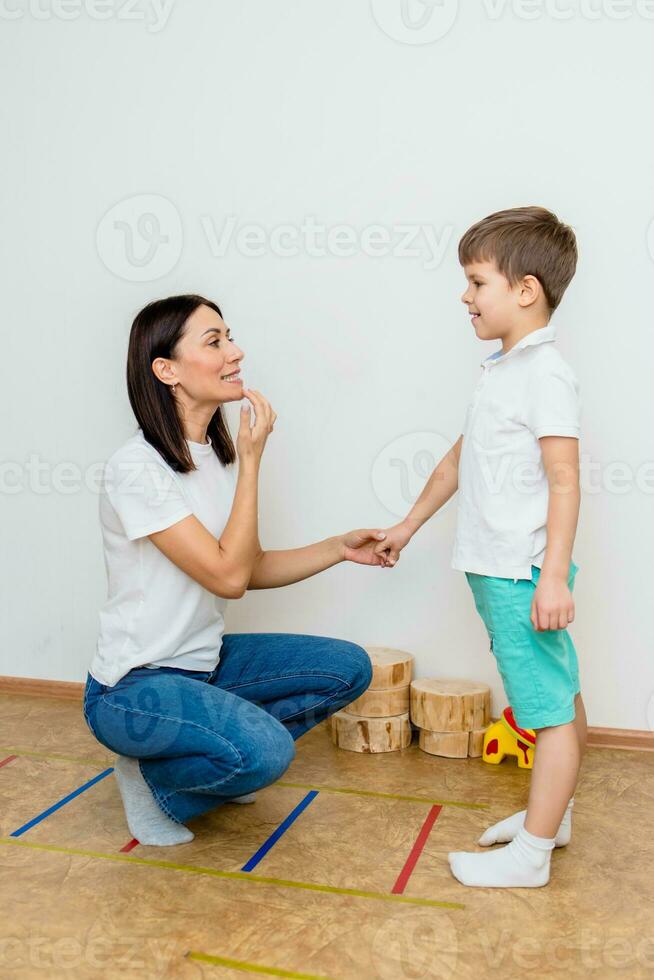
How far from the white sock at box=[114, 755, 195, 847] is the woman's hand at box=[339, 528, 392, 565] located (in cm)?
58

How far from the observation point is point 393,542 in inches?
75.8

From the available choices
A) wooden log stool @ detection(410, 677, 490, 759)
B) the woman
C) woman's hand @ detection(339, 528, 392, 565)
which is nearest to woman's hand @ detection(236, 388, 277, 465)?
the woman

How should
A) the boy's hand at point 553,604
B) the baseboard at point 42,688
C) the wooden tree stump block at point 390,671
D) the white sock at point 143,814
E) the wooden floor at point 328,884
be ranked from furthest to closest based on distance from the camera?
the baseboard at point 42,688 < the wooden tree stump block at point 390,671 < the white sock at point 143,814 < the boy's hand at point 553,604 < the wooden floor at point 328,884

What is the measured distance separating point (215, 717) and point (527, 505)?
642mm

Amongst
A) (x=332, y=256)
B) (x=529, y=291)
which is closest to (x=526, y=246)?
(x=529, y=291)

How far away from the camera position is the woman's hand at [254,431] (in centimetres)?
178

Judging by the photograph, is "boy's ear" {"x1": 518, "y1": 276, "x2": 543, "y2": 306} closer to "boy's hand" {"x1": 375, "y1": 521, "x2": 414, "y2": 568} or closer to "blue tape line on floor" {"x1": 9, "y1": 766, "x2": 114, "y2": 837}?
"boy's hand" {"x1": 375, "y1": 521, "x2": 414, "y2": 568}

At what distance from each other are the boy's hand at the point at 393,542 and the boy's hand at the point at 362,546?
14 millimetres

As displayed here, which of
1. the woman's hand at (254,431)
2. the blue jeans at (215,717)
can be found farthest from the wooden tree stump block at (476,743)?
the woman's hand at (254,431)

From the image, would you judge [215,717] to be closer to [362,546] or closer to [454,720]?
[362,546]

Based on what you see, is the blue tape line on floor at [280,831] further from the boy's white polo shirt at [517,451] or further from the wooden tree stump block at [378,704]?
the boy's white polo shirt at [517,451]

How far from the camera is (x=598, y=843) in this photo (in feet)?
5.81

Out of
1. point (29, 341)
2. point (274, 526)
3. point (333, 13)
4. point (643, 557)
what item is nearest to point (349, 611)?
point (274, 526)

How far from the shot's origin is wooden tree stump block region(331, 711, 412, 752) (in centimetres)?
224
